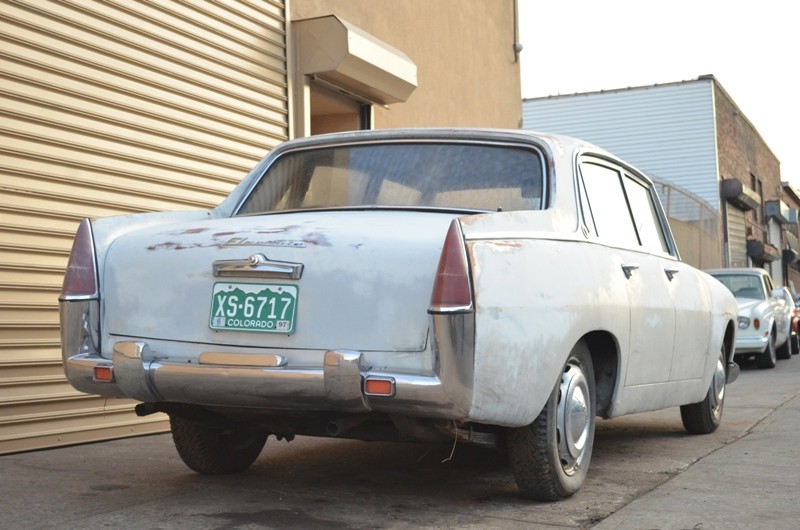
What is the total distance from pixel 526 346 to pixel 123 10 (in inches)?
186

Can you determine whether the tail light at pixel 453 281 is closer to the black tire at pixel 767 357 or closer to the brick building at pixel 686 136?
the black tire at pixel 767 357

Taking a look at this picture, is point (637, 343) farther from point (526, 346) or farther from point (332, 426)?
point (332, 426)

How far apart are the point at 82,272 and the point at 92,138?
2.97 meters

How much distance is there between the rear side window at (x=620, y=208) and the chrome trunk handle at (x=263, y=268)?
1598 mm

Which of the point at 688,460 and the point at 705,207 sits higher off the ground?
the point at 705,207

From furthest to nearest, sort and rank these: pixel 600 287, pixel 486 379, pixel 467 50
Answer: pixel 467 50 < pixel 600 287 < pixel 486 379

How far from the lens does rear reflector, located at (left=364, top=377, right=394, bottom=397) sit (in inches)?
150

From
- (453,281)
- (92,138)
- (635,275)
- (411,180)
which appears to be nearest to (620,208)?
(635,275)

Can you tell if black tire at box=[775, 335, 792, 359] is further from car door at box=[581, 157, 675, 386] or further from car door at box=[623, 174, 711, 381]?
car door at box=[581, 157, 675, 386]

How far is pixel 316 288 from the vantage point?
158 inches

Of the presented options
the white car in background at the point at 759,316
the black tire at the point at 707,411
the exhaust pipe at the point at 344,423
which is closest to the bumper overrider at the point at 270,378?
the exhaust pipe at the point at 344,423

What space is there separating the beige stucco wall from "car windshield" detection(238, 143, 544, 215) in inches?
184

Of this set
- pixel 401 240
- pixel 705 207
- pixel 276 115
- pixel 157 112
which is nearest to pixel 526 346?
pixel 401 240

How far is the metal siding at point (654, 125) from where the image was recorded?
34.5 metres
